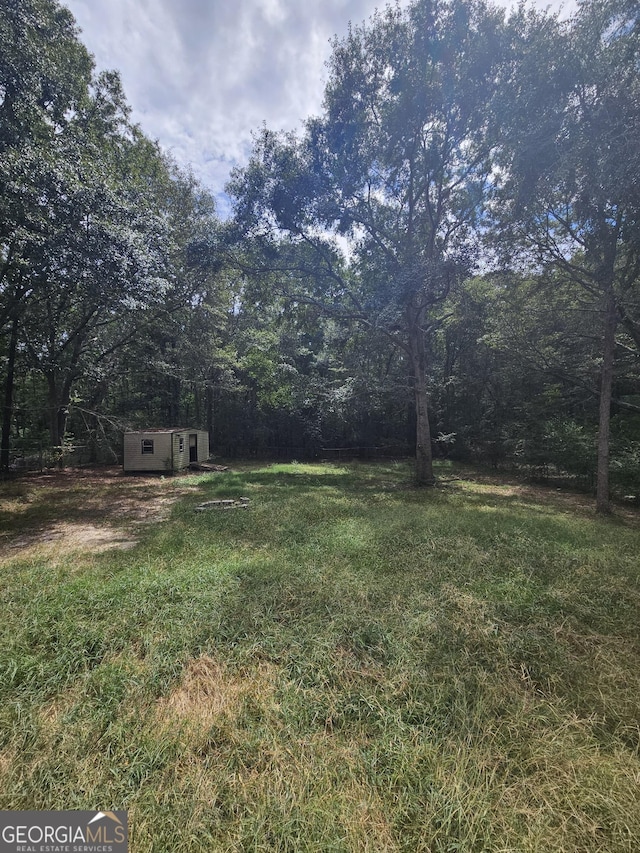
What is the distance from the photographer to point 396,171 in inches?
391

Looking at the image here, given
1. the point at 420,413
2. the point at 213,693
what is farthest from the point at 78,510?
the point at 420,413

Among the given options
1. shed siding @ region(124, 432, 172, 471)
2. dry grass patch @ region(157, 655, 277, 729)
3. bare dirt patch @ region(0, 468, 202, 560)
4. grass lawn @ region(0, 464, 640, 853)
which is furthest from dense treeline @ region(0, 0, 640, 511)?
dry grass patch @ region(157, 655, 277, 729)

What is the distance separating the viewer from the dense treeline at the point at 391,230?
5867mm

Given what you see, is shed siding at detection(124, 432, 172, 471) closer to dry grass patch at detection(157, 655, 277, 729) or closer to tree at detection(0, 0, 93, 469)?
tree at detection(0, 0, 93, 469)

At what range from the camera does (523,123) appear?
6496 mm

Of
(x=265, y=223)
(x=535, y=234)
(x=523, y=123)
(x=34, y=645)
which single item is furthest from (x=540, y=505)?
(x=265, y=223)

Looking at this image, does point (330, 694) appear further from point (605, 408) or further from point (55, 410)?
point (55, 410)

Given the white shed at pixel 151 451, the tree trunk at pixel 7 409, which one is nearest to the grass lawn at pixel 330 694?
the white shed at pixel 151 451

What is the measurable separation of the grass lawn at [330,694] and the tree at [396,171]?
7.04 metres

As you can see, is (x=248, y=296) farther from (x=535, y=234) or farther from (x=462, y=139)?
(x=535, y=234)

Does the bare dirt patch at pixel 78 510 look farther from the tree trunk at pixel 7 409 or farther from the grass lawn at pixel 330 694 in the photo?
the tree trunk at pixel 7 409

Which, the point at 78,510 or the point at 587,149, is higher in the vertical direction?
the point at 587,149

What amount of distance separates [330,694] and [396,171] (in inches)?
477

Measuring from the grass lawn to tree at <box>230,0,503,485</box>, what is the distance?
23.1 ft
